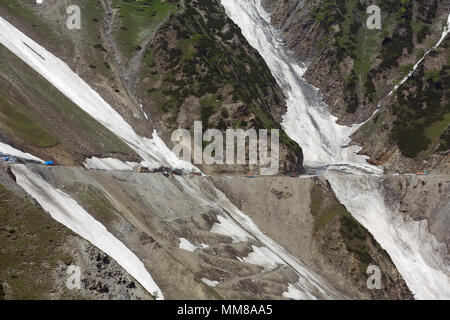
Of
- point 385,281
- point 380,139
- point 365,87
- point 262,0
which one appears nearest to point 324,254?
point 385,281

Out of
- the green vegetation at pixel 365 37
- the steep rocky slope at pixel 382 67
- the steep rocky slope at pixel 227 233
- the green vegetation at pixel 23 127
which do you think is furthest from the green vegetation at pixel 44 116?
the green vegetation at pixel 365 37

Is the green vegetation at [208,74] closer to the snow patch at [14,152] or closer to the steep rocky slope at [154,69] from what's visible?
the steep rocky slope at [154,69]

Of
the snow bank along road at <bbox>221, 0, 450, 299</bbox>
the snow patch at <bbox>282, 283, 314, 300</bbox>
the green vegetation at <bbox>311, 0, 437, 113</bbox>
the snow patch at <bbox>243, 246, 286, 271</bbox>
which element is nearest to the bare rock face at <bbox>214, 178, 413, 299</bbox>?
the snow bank along road at <bbox>221, 0, 450, 299</bbox>

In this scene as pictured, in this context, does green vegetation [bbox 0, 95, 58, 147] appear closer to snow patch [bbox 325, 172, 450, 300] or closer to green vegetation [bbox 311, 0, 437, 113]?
snow patch [bbox 325, 172, 450, 300]

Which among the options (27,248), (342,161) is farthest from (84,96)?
(27,248)

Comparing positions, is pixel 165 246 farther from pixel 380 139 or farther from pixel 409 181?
pixel 380 139

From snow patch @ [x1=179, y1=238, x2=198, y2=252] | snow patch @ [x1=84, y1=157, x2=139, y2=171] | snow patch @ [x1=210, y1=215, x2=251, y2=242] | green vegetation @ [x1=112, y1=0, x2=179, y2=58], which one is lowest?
snow patch @ [x1=179, y1=238, x2=198, y2=252]
